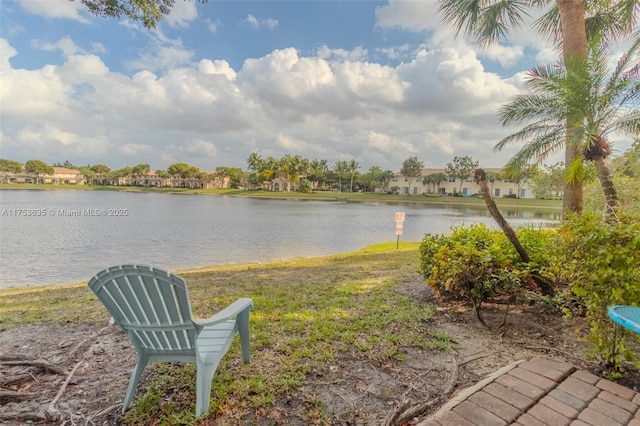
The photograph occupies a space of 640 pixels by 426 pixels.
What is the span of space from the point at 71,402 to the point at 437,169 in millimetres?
69110

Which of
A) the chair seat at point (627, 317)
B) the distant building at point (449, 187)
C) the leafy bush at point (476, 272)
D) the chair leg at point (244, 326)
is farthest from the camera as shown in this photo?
the distant building at point (449, 187)

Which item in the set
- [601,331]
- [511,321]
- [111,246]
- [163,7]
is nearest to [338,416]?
[601,331]

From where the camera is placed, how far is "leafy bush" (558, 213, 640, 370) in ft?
6.35

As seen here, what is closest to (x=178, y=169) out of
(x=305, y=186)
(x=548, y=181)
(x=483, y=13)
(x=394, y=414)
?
(x=305, y=186)

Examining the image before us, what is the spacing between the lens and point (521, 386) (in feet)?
6.10

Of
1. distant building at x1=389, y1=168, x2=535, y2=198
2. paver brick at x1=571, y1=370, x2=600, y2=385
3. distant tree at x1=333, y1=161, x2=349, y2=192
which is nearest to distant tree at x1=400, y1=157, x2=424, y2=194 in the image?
distant building at x1=389, y1=168, x2=535, y2=198

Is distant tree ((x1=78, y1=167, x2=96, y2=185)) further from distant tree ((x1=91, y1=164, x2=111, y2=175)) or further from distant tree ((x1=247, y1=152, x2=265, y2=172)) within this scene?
distant tree ((x1=247, y1=152, x2=265, y2=172))

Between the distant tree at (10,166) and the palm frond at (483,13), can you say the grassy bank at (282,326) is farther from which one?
the distant tree at (10,166)

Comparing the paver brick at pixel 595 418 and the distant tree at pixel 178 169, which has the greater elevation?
the distant tree at pixel 178 169

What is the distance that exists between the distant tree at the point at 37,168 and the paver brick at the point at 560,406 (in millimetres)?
95500

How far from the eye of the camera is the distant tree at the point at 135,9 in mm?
3199

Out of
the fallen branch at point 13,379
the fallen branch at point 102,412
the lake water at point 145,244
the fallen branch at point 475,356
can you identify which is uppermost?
the fallen branch at point 475,356

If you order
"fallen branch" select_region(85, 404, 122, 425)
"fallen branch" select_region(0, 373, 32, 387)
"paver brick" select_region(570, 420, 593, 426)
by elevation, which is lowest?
"fallen branch" select_region(0, 373, 32, 387)

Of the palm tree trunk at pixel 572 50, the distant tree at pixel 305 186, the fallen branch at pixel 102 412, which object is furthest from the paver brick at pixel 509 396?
the distant tree at pixel 305 186
